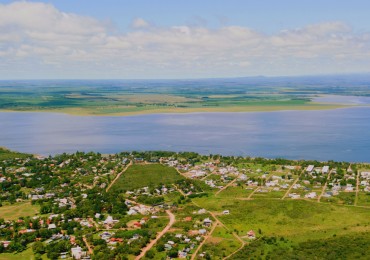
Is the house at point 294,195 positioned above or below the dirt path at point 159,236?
above

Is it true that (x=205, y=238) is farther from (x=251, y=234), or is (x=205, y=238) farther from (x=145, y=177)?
(x=145, y=177)

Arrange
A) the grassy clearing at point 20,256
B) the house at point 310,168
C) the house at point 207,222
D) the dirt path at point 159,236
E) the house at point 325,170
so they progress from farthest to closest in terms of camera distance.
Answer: the house at point 310,168 < the house at point 325,170 < the house at point 207,222 < the dirt path at point 159,236 < the grassy clearing at point 20,256

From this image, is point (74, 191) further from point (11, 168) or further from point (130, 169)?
point (11, 168)

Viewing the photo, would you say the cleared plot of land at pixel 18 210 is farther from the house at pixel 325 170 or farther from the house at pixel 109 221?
the house at pixel 325 170

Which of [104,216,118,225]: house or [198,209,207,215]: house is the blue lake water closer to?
[198,209,207,215]: house

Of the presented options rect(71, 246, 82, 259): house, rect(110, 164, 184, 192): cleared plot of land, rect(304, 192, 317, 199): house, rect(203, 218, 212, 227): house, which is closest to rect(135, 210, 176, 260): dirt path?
rect(203, 218, 212, 227): house

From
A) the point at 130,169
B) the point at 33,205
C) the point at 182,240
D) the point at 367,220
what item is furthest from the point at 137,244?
the point at 130,169

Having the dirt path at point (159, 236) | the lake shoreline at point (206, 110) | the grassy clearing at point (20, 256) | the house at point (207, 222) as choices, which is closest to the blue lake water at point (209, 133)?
the lake shoreline at point (206, 110)
